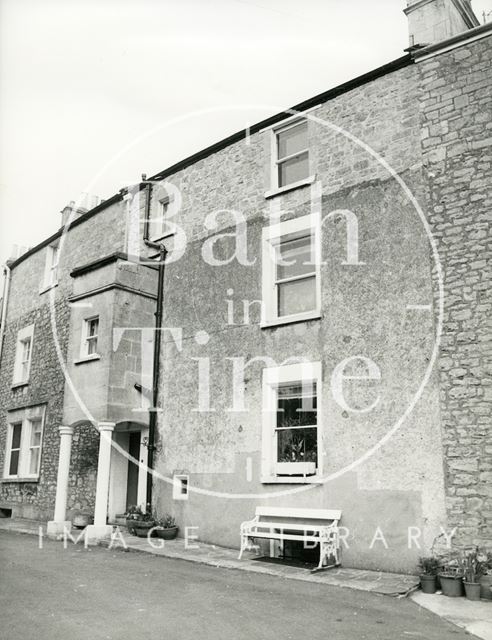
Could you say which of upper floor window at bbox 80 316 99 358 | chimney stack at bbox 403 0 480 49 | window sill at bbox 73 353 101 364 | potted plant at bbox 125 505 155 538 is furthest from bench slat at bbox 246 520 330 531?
chimney stack at bbox 403 0 480 49

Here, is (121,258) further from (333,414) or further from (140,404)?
(333,414)

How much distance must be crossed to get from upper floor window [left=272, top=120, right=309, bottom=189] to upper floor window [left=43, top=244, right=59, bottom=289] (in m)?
8.69

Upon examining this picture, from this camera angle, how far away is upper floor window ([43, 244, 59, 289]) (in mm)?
18094

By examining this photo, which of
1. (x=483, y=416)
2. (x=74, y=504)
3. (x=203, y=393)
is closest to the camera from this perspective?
(x=483, y=416)

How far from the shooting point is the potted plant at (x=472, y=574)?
7480mm

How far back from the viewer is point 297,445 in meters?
10.5

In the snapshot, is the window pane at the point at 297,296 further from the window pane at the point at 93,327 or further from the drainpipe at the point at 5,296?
the drainpipe at the point at 5,296

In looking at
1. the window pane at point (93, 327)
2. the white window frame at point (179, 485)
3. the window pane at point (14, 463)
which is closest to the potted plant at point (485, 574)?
the white window frame at point (179, 485)

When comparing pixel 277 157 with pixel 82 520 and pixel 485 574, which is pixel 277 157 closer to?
pixel 485 574

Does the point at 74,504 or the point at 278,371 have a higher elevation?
the point at 278,371

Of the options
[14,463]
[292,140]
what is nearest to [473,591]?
[292,140]

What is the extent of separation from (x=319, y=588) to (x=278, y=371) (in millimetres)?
4030

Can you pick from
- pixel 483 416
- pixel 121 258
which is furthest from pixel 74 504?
pixel 483 416

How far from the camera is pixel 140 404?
1269 cm
